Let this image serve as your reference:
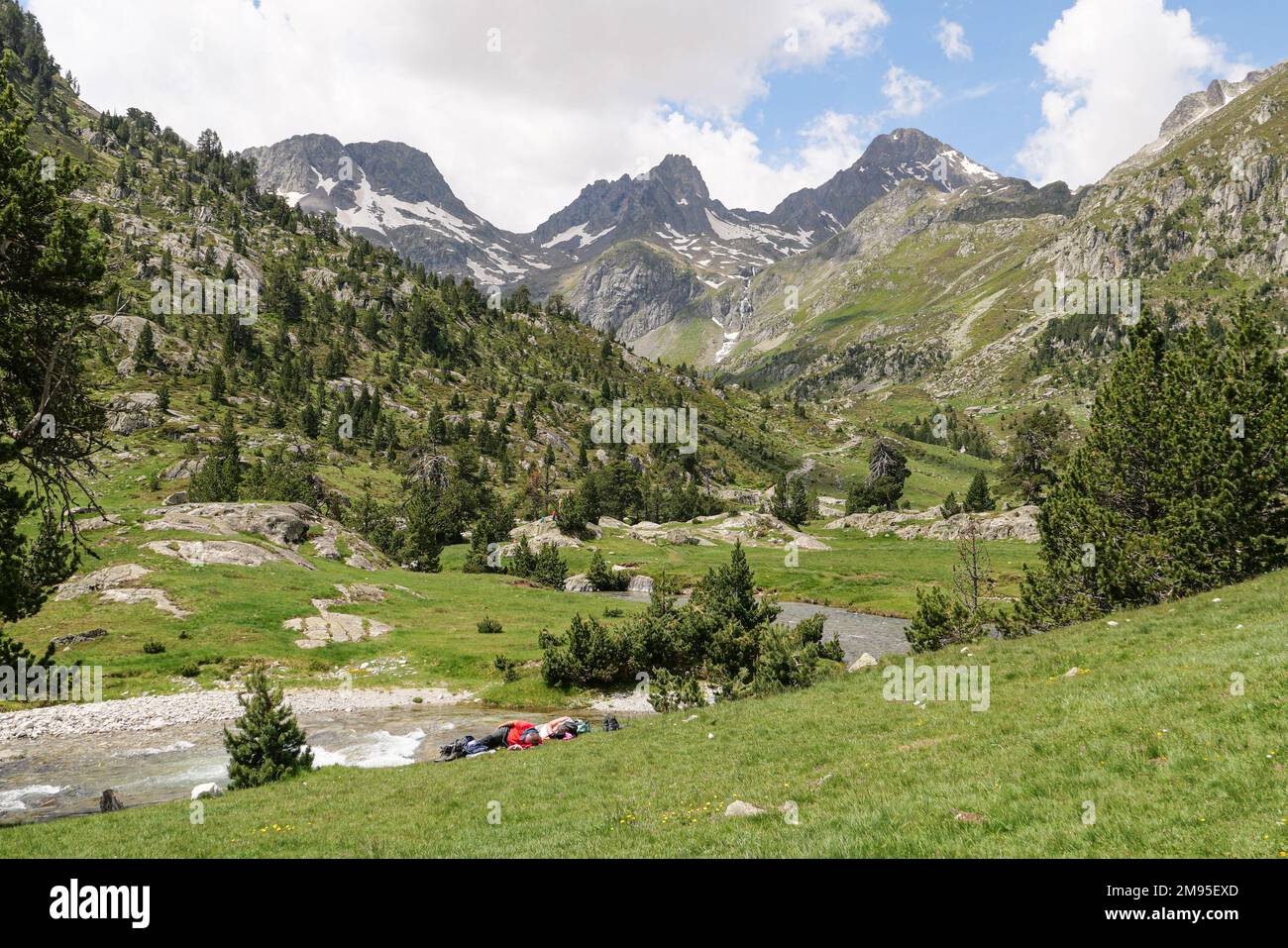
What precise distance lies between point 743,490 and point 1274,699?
168 m

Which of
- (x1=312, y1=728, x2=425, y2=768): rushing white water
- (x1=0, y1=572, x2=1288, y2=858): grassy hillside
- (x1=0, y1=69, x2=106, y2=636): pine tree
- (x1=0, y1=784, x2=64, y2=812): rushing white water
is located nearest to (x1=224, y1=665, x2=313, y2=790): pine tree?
(x1=0, y1=572, x2=1288, y2=858): grassy hillside

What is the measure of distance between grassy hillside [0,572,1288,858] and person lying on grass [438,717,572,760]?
3325 mm

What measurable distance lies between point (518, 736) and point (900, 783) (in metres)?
22.0

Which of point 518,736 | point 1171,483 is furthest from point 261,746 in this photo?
point 1171,483

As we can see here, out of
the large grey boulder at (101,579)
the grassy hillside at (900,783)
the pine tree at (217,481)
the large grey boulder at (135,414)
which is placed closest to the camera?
the grassy hillside at (900,783)

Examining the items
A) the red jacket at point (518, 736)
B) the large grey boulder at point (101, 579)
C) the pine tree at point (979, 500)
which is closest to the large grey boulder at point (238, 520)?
the large grey boulder at point (101, 579)

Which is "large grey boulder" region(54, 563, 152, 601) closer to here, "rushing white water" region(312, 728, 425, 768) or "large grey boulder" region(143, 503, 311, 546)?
"large grey boulder" region(143, 503, 311, 546)

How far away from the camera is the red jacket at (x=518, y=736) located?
31.6m

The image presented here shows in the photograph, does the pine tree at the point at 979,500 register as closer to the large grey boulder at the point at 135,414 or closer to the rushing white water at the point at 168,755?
the rushing white water at the point at 168,755

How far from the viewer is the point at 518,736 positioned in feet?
105

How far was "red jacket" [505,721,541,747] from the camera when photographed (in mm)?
31594
